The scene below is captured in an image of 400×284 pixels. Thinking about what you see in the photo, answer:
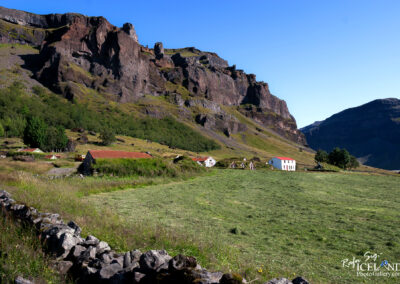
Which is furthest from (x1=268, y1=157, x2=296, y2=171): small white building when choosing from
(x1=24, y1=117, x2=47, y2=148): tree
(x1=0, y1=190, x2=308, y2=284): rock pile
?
(x1=0, y1=190, x2=308, y2=284): rock pile

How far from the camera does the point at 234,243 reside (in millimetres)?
10430

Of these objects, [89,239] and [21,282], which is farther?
[89,239]

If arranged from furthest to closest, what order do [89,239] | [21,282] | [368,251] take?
[368,251], [89,239], [21,282]

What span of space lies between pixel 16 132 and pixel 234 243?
139684 millimetres

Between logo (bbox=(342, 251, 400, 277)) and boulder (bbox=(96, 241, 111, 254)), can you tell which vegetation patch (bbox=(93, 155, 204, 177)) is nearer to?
boulder (bbox=(96, 241, 111, 254))

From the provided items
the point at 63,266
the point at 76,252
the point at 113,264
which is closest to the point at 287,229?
the point at 113,264

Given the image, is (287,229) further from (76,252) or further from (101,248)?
(76,252)

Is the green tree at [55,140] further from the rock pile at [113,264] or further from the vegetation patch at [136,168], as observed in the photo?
the rock pile at [113,264]

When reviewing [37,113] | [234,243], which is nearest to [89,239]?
[234,243]

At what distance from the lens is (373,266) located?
28.7 feet

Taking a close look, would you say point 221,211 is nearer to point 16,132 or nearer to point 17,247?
point 17,247

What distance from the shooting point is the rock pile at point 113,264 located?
4.75 metres

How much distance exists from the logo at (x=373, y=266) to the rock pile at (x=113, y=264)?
5112mm

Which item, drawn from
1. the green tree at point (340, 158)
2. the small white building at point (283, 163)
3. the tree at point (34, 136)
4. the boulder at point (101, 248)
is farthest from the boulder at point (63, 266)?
the green tree at point (340, 158)
